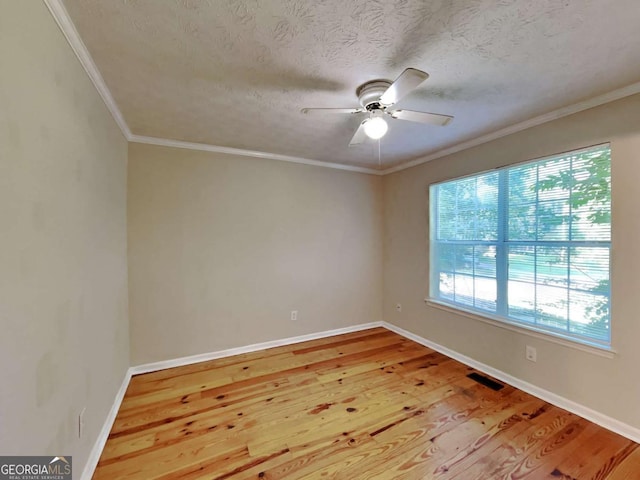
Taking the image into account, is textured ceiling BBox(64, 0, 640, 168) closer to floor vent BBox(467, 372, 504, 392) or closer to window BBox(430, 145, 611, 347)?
window BBox(430, 145, 611, 347)

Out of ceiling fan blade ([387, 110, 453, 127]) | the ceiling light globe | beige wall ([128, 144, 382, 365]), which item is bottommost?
beige wall ([128, 144, 382, 365])

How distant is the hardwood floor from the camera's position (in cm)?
156

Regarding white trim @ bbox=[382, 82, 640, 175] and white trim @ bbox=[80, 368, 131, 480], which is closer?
white trim @ bbox=[80, 368, 131, 480]

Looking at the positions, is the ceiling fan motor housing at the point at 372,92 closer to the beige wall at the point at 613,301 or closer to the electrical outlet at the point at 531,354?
the beige wall at the point at 613,301

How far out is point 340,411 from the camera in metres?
2.08

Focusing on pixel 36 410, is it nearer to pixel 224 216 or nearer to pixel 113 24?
pixel 113 24

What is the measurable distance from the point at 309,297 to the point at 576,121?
3090 mm

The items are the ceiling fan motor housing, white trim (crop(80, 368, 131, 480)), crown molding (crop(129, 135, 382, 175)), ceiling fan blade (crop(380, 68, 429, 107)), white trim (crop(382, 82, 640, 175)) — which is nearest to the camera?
ceiling fan blade (crop(380, 68, 429, 107))

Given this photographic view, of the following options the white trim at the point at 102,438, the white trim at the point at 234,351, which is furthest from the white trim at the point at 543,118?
the white trim at the point at 102,438

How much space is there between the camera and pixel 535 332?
7.53 feet

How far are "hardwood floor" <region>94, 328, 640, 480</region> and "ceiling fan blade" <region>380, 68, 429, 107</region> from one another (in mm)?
2167

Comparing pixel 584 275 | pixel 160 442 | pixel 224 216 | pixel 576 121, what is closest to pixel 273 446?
pixel 160 442

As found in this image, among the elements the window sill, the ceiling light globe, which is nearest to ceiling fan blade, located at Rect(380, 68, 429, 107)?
the ceiling light globe

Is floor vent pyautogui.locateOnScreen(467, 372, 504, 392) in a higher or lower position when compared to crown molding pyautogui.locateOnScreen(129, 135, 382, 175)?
lower
